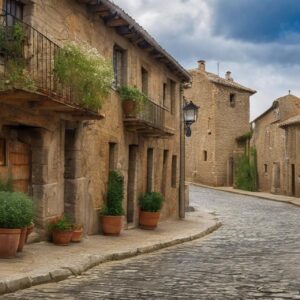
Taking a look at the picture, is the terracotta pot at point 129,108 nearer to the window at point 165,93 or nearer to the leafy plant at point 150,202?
the leafy plant at point 150,202

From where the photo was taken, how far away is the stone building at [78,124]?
434 inches

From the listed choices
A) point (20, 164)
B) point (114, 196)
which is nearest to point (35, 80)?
point (20, 164)

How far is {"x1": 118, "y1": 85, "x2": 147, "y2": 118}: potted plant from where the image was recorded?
15773mm

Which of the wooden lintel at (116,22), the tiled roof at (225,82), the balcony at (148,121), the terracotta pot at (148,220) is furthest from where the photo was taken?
the tiled roof at (225,82)

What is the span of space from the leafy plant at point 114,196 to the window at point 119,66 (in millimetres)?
2726

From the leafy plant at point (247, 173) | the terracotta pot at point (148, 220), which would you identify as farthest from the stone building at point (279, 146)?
the terracotta pot at point (148, 220)

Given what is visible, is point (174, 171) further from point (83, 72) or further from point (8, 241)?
point (8, 241)

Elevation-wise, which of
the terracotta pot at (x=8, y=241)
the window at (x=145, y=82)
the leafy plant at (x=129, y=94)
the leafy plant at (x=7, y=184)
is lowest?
the terracotta pot at (x=8, y=241)

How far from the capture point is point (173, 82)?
74.1 feet

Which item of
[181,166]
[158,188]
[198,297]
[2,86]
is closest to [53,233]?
[2,86]

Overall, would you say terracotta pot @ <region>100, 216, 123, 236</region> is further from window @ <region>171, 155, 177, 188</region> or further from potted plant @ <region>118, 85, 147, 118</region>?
window @ <region>171, 155, 177, 188</region>

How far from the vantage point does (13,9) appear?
10953mm

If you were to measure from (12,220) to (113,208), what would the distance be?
542 centimetres

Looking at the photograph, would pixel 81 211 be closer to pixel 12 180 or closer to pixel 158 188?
pixel 12 180
